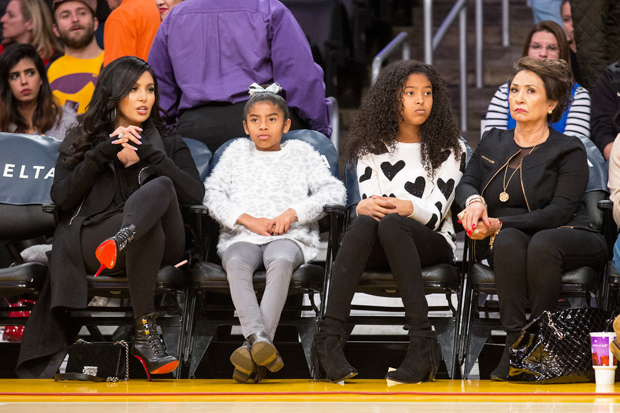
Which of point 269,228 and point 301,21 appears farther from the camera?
point 301,21

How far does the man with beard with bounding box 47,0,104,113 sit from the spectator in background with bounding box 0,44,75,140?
37 centimetres

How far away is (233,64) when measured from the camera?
3873mm

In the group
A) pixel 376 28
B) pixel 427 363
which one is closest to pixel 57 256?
pixel 427 363

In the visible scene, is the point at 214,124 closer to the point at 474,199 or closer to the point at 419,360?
the point at 474,199

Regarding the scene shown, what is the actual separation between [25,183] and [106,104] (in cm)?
56

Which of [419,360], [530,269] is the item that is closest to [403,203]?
[530,269]

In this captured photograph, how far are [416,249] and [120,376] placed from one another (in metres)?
1.18

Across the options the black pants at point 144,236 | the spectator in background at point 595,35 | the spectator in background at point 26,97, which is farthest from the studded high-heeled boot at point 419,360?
the spectator in background at point 595,35

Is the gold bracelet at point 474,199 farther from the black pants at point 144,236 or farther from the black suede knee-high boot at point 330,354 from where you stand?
the black pants at point 144,236

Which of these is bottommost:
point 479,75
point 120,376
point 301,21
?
point 120,376

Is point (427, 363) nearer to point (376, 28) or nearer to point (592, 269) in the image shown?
point (592, 269)

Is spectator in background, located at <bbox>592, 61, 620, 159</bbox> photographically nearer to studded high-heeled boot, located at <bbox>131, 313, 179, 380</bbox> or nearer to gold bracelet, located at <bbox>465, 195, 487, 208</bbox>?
gold bracelet, located at <bbox>465, 195, 487, 208</bbox>

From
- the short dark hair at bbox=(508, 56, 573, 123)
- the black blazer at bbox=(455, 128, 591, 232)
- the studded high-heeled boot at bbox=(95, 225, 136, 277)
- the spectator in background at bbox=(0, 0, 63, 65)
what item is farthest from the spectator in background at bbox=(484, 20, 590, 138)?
the spectator in background at bbox=(0, 0, 63, 65)

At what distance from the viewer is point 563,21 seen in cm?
535
